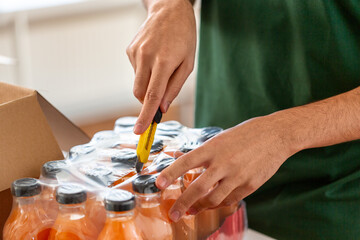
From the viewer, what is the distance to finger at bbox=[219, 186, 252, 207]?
0.89 metres

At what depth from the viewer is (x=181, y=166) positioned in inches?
31.5

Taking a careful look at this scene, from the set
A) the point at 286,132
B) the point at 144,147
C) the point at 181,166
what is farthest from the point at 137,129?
the point at 286,132

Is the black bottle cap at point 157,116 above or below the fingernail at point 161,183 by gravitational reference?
above

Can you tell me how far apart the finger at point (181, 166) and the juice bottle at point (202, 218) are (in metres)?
0.09

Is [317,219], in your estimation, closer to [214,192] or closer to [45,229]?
[214,192]

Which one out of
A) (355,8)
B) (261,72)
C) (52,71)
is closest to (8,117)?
(261,72)

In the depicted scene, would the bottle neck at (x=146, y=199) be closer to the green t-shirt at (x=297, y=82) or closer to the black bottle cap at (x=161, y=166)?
the black bottle cap at (x=161, y=166)

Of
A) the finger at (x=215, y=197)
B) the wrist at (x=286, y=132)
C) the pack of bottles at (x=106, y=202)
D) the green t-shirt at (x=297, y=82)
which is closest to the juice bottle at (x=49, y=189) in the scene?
the pack of bottles at (x=106, y=202)

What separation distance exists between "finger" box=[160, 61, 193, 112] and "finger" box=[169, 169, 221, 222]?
0.73 feet

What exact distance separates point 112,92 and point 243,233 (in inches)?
111

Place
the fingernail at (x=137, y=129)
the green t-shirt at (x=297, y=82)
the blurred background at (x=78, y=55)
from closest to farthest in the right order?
the fingernail at (x=137, y=129) < the green t-shirt at (x=297, y=82) < the blurred background at (x=78, y=55)

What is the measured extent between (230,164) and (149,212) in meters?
0.15

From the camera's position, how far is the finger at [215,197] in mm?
843

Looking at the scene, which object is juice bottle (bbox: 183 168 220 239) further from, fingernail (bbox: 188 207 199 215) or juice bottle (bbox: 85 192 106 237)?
juice bottle (bbox: 85 192 106 237)
